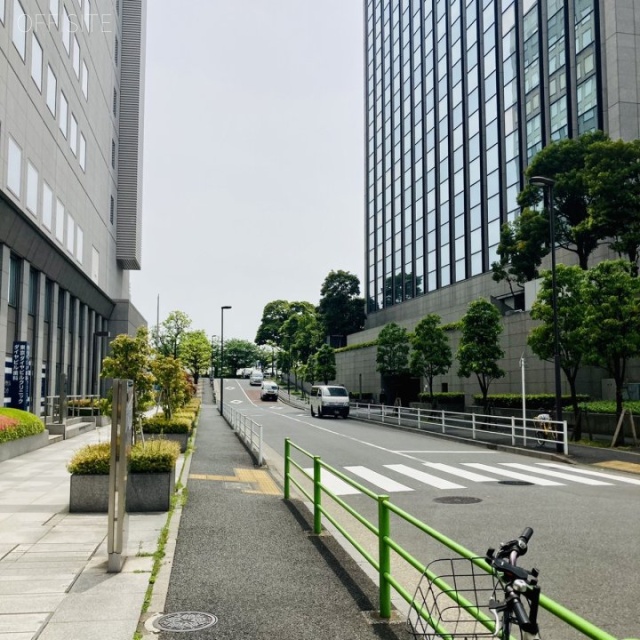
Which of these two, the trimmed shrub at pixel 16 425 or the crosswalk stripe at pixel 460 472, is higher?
the trimmed shrub at pixel 16 425

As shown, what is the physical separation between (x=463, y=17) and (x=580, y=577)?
2109 inches

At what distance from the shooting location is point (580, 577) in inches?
284

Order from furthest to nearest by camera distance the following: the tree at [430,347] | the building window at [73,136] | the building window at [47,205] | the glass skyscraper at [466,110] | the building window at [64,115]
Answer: the tree at [430,347] < the building window at [73,136] < the glass skyscraper at [466,110] < the building window at [64,115] < the building window at [47,205]

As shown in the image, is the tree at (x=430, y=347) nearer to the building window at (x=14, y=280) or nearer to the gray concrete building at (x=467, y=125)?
the gray concrete building at (x=467, y=125)

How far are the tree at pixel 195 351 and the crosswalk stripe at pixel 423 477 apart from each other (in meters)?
79.1

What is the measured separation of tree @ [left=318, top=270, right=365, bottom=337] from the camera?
83688mm

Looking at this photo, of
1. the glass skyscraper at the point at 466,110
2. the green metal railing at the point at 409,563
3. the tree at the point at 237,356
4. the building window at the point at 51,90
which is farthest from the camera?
the tree at the point at 237,356

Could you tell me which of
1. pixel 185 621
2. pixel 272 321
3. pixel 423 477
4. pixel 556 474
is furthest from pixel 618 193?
pixel 272 321

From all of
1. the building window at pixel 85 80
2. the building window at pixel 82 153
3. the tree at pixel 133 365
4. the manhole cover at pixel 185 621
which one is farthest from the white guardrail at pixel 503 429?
the building window at pixel 85 80

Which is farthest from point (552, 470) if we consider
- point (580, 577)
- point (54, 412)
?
point (54, 412)

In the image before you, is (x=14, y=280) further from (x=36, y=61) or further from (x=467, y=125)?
(x=467, y=125)

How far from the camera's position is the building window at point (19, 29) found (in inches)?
966

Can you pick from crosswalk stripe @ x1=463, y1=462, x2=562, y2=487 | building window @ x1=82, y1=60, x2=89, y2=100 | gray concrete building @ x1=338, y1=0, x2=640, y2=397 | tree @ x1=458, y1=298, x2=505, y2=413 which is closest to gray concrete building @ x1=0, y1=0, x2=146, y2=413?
building window @ x1=82, y1=60, x2=89, y2=100

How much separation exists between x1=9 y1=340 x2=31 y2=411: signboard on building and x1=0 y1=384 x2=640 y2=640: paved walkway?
14.2 meters
